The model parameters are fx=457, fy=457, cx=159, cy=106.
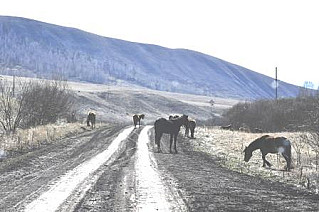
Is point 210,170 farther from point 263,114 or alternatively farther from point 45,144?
point 263,114

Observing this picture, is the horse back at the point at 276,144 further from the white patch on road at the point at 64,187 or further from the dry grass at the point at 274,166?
the white patch on road at the point at 64,187

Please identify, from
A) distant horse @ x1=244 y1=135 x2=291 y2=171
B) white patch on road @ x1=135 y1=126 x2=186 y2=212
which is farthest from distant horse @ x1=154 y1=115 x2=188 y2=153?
white patch on road @ x1=135 y1=126 x2=186 y2=212

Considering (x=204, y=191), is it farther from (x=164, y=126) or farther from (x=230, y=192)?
(x=164, y=126)

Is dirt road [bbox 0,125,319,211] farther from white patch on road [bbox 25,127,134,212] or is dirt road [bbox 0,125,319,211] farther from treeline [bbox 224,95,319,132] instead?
treeline [bbox 224,95,319,132]

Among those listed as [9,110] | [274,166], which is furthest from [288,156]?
[9,110]

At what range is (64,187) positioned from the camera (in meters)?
12.2

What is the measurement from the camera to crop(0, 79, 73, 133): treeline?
33.7 metres

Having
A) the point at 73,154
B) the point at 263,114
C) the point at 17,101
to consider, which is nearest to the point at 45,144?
the point at 73,154

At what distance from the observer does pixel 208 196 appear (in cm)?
1146

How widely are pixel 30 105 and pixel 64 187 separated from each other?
27.6 m

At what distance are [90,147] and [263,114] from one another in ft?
130

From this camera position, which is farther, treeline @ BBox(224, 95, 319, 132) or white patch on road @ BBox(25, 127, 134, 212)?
treeline @ BBox(224, 95, 319, 132)

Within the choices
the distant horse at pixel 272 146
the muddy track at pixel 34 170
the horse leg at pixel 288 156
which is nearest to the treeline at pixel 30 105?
the muddy track at pixel 34 170

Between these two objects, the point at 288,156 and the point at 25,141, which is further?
the point at 25,141
